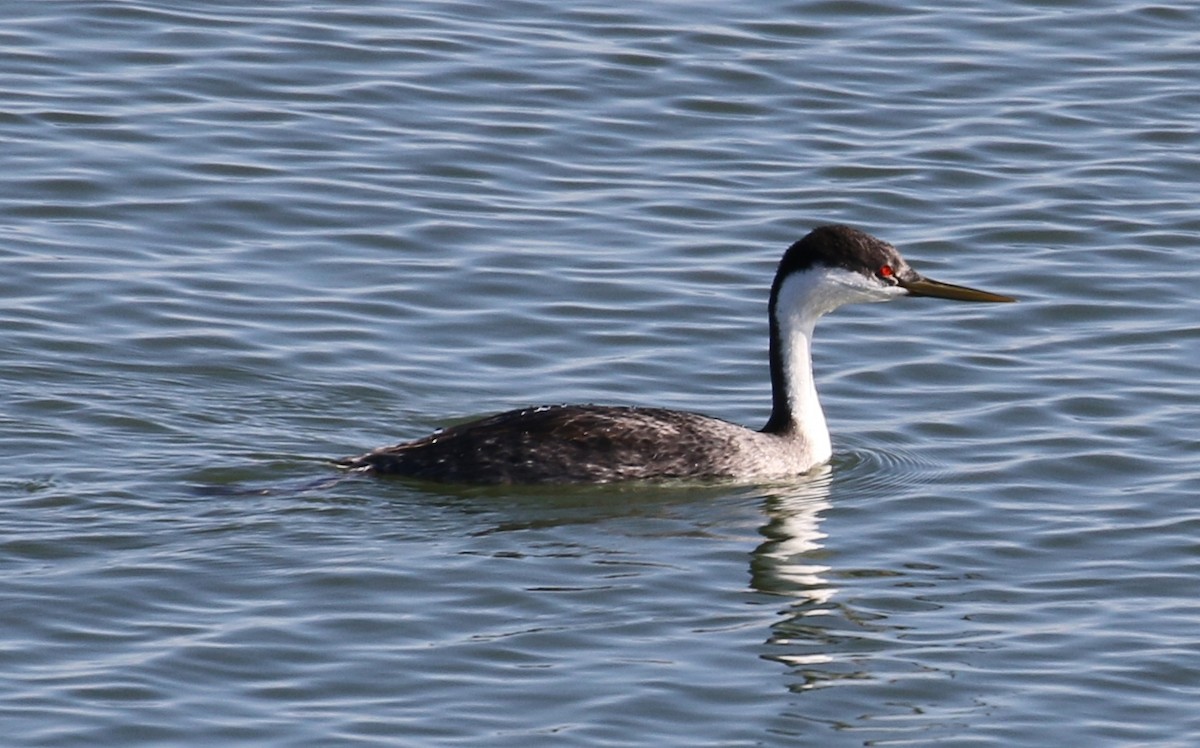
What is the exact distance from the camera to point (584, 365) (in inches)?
602

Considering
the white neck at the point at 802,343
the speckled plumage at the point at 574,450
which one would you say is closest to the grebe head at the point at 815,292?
the white neck at the point at 802,343

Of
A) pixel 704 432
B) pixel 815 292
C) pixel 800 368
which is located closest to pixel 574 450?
pixel 704 432

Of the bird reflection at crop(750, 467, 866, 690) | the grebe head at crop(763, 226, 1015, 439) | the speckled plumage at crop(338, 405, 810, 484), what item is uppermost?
the grebe head at crop(763, 226, 1015, 439)

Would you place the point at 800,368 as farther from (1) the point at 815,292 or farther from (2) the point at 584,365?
(2) the point at 584,365

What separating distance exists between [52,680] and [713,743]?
8.92ft

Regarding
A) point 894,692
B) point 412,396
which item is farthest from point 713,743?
point 412,396

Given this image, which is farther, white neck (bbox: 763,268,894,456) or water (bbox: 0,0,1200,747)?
white neck (bbox: 763,268,894,456)

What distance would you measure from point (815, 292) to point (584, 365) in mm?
1817

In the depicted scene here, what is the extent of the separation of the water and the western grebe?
20 centimetres

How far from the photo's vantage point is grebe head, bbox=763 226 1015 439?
14000 mm

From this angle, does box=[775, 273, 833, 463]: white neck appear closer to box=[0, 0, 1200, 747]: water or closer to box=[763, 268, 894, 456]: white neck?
box=[763, 268, 894, 456]: white neck

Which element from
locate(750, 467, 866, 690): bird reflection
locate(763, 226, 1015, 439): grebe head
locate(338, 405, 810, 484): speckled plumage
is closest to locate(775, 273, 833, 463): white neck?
locate(763, 226, 1015, 439): grebe head

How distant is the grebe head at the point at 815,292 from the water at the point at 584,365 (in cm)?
47

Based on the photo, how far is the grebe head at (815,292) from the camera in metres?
14.0
